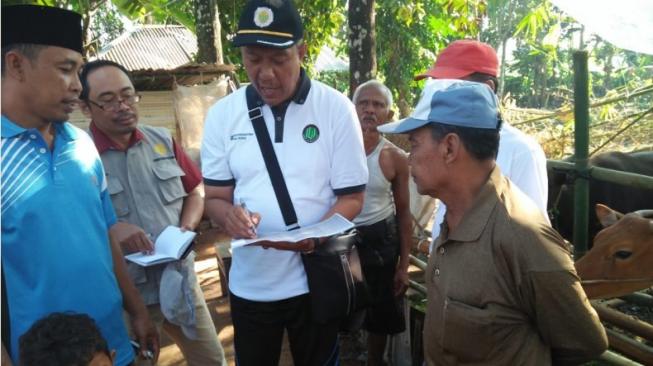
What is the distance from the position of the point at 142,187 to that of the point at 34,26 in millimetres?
997

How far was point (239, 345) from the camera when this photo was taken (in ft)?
7.91

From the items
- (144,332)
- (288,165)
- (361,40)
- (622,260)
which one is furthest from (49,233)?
(361,40)

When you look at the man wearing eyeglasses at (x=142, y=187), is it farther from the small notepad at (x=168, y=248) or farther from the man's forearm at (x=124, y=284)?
the man's forearm at (x=124, y=284)

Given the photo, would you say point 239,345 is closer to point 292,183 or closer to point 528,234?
point 292,183

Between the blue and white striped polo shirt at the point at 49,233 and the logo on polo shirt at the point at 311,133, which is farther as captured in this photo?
the logo on polo shirt at the point at 311,133

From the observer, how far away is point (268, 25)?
2189 millimetres

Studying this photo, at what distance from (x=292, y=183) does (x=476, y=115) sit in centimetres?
88

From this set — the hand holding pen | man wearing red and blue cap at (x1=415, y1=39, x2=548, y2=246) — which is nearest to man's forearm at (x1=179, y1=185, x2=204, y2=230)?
the hand holding pen

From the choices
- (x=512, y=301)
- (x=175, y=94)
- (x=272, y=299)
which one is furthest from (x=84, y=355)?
(x=175, y=94)

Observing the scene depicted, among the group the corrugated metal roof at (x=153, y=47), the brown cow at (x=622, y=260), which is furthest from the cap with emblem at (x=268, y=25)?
the corrugated metal roof at (x=153, y=47)

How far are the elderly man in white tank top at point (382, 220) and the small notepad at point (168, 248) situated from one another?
1143 millimetres

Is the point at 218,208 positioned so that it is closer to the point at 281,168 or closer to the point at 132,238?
the point at 281,168

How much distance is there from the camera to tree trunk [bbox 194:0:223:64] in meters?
7.62

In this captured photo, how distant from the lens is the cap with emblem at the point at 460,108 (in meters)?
1.64
